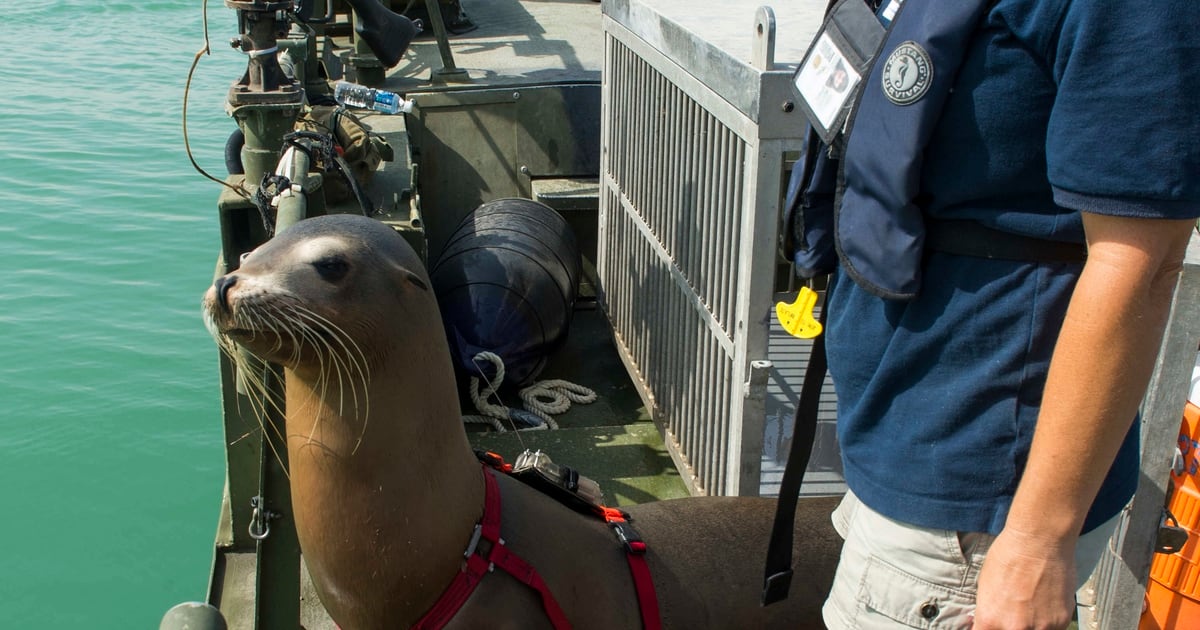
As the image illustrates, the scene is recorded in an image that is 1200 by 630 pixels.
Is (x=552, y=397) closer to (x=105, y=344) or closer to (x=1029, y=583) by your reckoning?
(x=1029, y=583)

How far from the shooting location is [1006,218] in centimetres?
163

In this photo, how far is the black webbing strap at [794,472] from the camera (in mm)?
2150

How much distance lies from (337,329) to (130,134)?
43.3 feet

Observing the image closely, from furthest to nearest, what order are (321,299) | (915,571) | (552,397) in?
(552,397) → (321,299) → (915,571)

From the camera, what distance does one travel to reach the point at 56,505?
717cm

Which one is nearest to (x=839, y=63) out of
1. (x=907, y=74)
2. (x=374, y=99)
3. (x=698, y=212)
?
(x=907, y=74)

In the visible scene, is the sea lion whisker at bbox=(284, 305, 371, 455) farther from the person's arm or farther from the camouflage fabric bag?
the camouflage fabric bag

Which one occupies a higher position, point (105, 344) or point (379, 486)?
point (379, 486)

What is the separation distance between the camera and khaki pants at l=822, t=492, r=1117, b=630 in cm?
176

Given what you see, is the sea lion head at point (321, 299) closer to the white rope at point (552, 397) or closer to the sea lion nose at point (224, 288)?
the sea lion nose at point (224, 288)

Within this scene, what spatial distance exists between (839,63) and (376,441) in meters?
1.22

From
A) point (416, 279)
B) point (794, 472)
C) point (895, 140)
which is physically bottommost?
point (794, 472)

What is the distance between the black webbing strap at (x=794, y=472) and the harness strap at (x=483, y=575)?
0.51m

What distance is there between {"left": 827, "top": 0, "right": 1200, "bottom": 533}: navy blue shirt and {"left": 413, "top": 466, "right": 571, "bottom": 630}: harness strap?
0.92 meters
